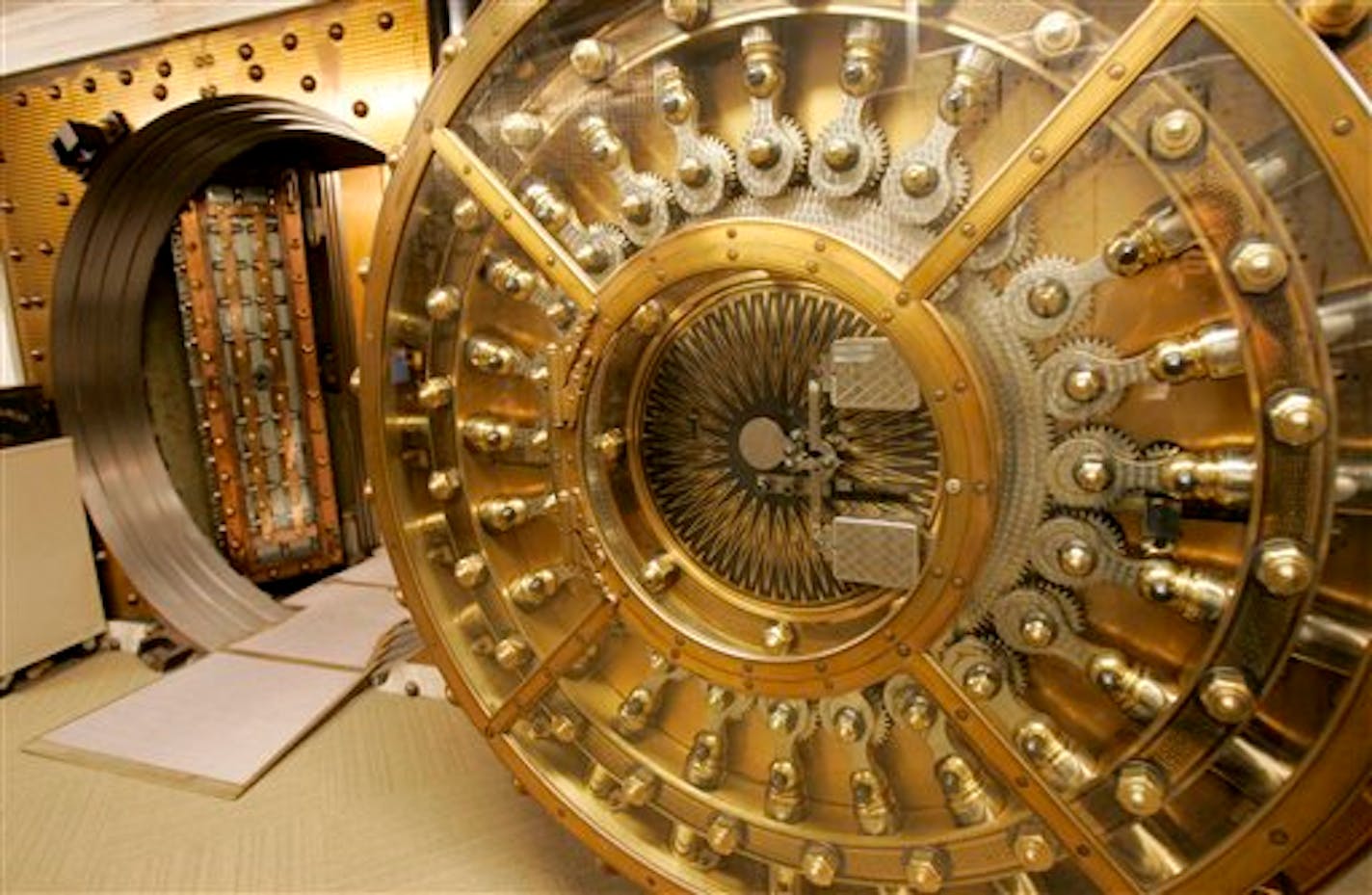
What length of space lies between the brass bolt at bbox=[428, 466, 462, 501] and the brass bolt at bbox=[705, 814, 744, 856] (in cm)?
79

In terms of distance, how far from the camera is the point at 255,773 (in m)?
2.10

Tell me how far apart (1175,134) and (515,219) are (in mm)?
969

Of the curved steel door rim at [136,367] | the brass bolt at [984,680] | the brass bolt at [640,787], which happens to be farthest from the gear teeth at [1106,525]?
the curved steel door rim at [136,367]

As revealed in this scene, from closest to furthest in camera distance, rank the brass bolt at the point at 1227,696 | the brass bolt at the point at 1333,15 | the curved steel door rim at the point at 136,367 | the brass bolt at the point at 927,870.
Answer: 1. the brass bolt at the point at 1333,15
2. the brass bolt at the point at 1227,696
3. the brass bolt at the point at 927,870
4. the curved steel door rim at the point at 136,367

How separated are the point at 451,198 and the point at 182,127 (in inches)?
64.6

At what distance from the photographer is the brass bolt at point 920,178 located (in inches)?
42.2

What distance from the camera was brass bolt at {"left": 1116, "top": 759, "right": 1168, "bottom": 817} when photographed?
1080mm

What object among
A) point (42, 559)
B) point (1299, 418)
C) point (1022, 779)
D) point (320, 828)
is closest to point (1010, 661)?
point (1022, 779)

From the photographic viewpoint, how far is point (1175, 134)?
3.12ft

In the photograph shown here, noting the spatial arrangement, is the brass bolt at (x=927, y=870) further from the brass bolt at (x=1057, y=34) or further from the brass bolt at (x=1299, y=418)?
the brass bolt at (x=1057, y=34)

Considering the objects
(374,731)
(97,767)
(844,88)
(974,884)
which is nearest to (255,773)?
(374,731)

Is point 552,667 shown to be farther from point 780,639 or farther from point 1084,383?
point 1084,383

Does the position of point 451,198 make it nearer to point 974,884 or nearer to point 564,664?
point 564,664

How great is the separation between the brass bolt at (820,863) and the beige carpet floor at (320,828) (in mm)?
514
